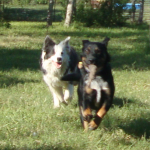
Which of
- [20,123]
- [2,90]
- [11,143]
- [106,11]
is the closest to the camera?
[11,143]

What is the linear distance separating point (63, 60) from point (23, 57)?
17.2 feet

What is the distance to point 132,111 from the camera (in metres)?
6.27

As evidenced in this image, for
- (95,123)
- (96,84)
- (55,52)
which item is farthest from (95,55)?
(55,52)

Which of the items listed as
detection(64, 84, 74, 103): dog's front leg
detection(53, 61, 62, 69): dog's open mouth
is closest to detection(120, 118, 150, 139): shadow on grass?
→ detection(64, 84, 74, 103): dog's front leg

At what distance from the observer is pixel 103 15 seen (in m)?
24.4

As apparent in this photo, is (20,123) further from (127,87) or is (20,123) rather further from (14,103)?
(127,87)

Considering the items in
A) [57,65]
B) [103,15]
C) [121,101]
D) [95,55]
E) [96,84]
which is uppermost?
[95,55]

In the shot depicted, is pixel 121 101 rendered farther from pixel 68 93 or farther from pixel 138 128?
pixel 138 128

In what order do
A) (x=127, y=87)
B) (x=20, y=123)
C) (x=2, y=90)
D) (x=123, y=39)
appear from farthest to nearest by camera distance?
(x=123, y=39), (x=127, y=87), (x=2, y=90), (x=20, y=123)

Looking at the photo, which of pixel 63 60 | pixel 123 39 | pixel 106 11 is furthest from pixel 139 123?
pixel 106 11

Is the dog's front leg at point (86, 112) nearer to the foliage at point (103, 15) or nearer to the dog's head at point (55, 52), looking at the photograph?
the dog's head at point (55, 52)

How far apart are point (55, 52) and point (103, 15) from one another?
18348mm

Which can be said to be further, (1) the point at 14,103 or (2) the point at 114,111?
(1) the point at 14,103

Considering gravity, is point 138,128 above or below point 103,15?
Result: below
